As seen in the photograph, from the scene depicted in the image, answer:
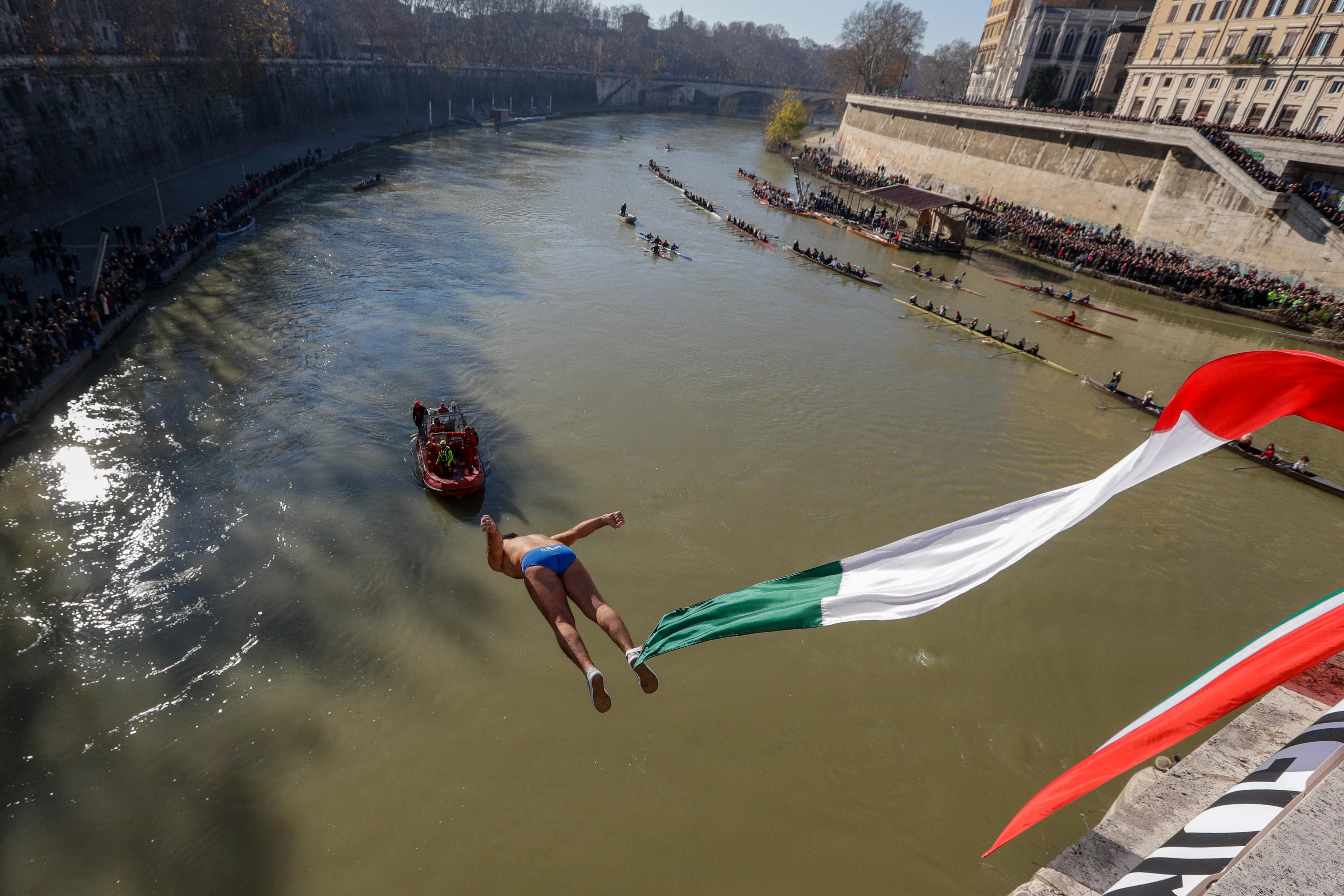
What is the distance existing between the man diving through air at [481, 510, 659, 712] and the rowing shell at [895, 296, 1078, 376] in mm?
23721

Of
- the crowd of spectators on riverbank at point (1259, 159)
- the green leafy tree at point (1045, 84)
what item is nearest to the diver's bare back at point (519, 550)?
the crowd of spectators on riverbank at point (1259, 159)

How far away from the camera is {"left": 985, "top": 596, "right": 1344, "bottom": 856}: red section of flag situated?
131 inches

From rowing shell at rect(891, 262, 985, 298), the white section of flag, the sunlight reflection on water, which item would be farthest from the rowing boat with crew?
the sunlight reflection on water

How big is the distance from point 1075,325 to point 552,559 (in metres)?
29.9

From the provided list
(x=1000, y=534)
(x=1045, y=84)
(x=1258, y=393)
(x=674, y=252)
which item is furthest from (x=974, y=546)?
(x=1045, y=84)

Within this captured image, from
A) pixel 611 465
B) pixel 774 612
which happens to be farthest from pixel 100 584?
pixel 774 612

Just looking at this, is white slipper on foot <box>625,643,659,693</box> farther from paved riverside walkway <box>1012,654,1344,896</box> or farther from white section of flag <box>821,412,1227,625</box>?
paved riverside walkway <box>1012,654,1344,896</box>

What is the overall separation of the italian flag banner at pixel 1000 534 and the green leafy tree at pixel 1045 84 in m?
69.4

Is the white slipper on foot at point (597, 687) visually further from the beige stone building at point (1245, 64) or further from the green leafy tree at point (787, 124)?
the green leafy tree at point (787, 124)

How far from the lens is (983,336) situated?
26.9 m

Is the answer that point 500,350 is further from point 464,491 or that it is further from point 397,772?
point 397,772

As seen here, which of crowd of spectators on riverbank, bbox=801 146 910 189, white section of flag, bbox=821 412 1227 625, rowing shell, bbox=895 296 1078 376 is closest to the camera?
white section of flag, bbox=821 412 1227 625

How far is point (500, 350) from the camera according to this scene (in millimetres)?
22250

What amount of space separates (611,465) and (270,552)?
7.39 m
